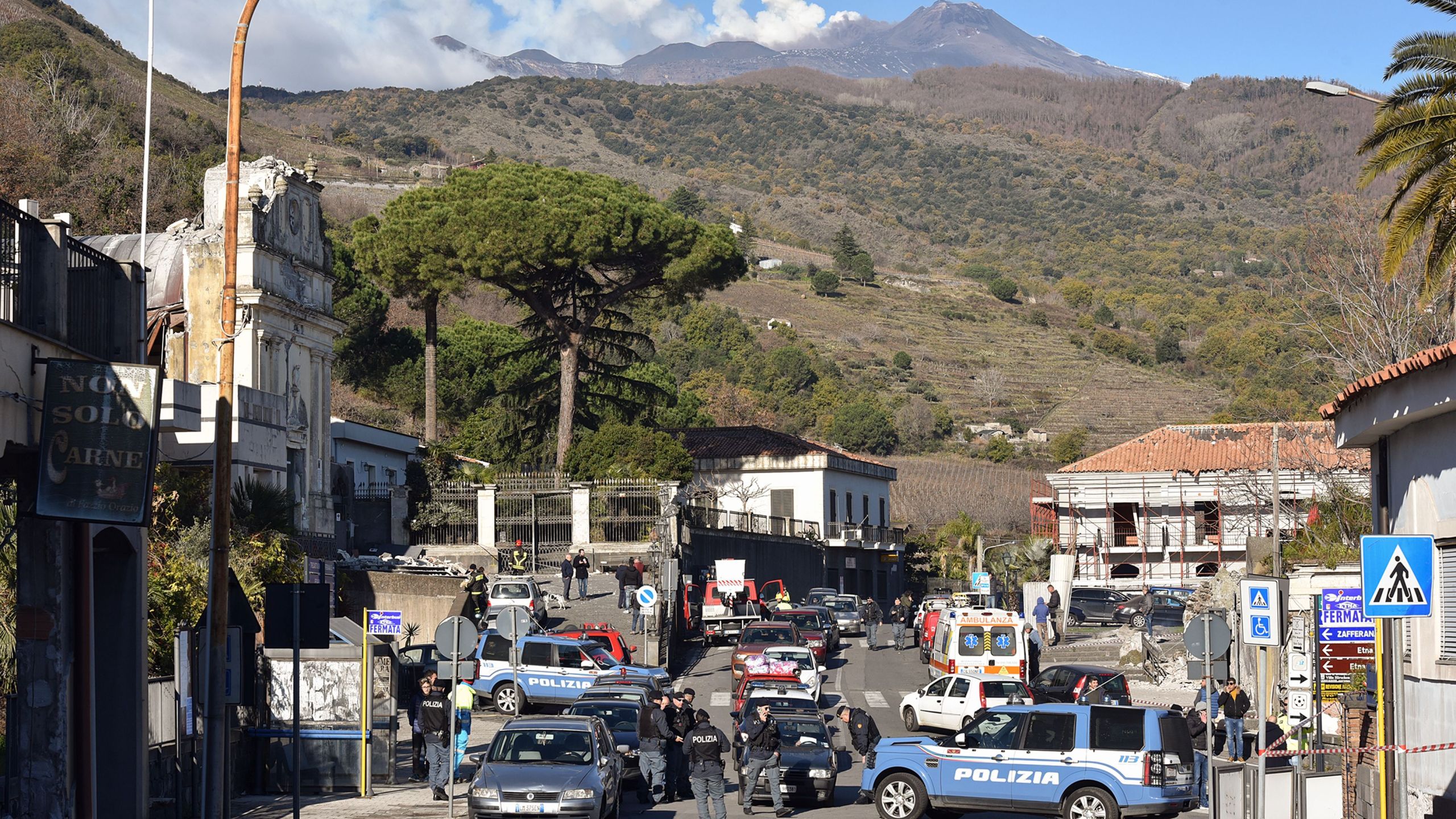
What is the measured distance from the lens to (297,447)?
44.2m

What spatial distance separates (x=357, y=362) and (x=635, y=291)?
63.5 ft

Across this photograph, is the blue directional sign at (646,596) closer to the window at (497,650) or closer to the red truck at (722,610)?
the window at (497,650)

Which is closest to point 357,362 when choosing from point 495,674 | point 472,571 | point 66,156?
point 66,156

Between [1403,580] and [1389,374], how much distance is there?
372cm

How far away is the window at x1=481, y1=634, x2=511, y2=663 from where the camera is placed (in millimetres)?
30500

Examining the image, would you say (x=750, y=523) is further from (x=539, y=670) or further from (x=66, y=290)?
(x=66, y=290)

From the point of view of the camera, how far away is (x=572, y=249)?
56.6m

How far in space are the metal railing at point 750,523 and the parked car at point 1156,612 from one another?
1369 centimetres

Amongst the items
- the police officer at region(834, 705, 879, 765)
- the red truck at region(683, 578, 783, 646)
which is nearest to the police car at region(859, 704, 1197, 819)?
the police officer at region(834, 705, 879, 765)

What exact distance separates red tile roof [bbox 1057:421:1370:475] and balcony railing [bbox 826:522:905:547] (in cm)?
1006

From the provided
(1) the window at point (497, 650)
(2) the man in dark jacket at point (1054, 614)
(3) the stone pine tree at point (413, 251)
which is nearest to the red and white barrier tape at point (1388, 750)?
(1) the window at point (497, 650)

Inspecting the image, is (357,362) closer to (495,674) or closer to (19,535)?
(495,674)

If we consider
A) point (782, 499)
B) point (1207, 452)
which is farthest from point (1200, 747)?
point (782, 499)

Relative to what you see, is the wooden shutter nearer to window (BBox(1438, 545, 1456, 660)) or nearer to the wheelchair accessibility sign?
window (BBox(1438, 545, 1456, 660))
